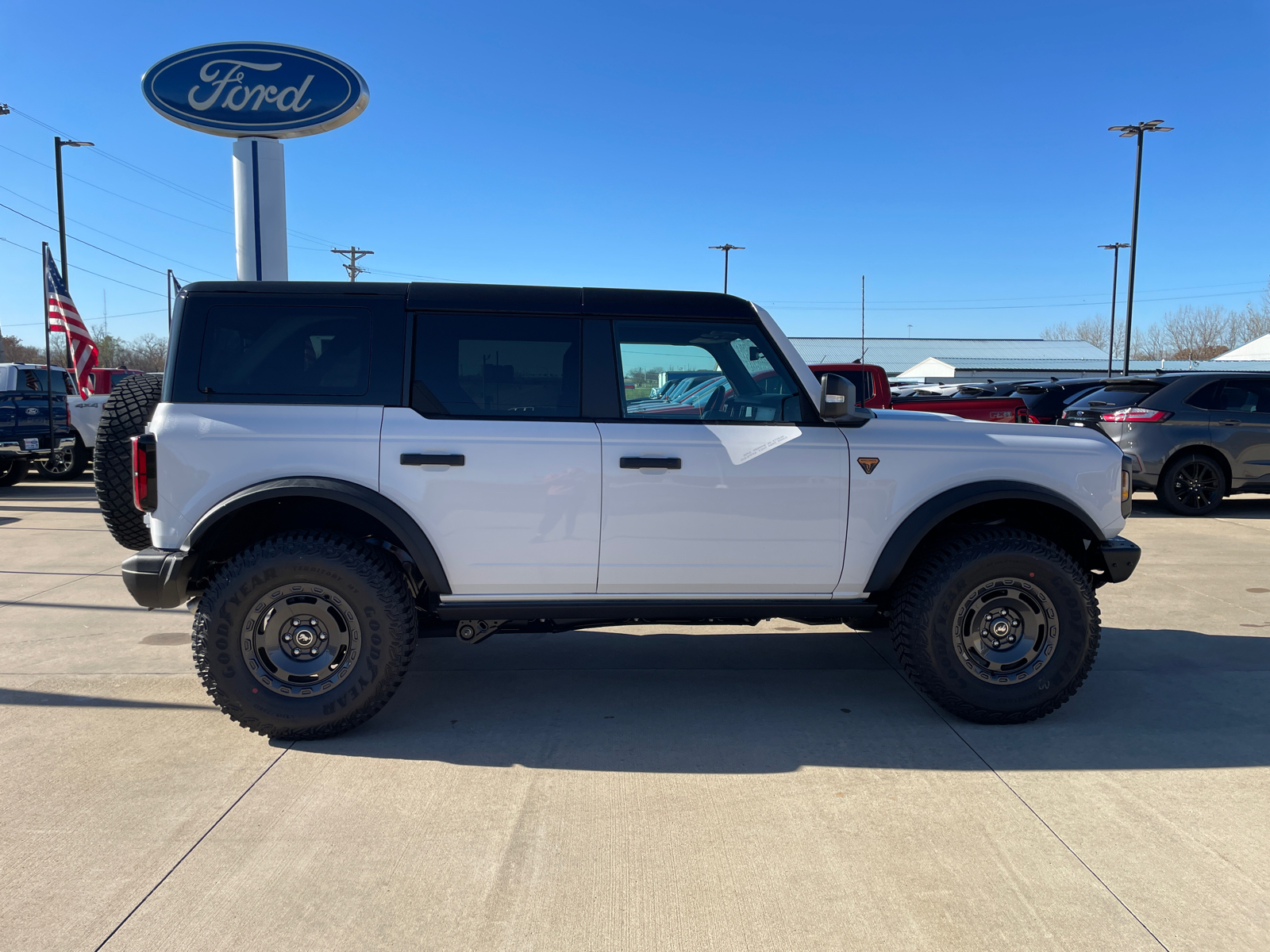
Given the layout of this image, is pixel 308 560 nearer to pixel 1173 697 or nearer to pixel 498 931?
pixel 498 931

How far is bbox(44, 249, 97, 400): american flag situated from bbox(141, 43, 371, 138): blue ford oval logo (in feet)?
22.4

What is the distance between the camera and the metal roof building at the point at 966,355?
207 ft

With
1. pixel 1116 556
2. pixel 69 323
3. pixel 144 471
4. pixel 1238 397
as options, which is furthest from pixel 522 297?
pixel 69 323

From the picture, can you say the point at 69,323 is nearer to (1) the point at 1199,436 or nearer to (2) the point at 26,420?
(2) the point at 26,420

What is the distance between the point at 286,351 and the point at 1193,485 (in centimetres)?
1057

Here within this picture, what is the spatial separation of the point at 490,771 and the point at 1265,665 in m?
4.35

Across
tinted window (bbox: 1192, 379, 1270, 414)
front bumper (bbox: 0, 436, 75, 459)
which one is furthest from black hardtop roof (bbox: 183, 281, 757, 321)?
front bumper (bbox: 0, 436, 75, 459)

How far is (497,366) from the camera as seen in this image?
13.1 ft

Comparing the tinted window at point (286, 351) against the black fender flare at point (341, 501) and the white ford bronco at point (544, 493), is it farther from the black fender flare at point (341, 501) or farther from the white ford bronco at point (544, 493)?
the black fender flare at point (341, 501)

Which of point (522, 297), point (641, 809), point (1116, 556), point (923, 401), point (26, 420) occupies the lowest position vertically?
point (641, 809)

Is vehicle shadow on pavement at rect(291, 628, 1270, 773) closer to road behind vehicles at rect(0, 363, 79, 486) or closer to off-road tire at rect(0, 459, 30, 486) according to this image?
road behind vehicles at rect(0, 363, 79, 486)

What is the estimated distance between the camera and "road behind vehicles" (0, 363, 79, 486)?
1302cm

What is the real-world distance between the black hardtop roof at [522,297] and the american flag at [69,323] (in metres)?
13.3

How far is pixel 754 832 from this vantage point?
3133 mm
